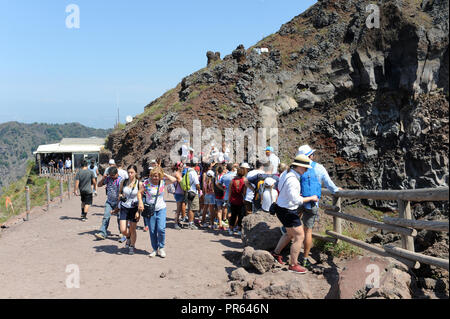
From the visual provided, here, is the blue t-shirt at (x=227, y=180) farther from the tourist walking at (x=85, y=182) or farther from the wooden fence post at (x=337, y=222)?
the tourist walking at (x=85, y=182)

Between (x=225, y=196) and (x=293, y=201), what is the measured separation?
146 inches

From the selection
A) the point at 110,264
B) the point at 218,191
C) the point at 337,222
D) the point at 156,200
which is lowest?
the point at 110,264

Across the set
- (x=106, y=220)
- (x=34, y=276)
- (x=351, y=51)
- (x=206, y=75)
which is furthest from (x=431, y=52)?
(x=34, y=276)

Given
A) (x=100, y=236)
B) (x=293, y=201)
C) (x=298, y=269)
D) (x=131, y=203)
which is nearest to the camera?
(x=293, y=201)

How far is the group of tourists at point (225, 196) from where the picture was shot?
587cm

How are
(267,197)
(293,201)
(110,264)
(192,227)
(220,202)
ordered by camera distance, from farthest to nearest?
(192,227) → (220,202) → (267,197) → (110,264) → (293,201)

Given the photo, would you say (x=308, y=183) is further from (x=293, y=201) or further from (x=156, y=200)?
(x=156, y=200)

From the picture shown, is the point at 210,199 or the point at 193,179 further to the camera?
the point at 210,199

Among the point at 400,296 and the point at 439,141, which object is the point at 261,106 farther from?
the point at 400,296

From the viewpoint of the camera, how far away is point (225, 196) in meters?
9.28

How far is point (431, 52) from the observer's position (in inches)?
1051

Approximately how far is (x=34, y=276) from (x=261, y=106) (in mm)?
21978

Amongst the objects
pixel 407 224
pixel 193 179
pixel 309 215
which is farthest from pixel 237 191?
pixel 407 224

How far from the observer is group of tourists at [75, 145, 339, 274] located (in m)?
5.87
